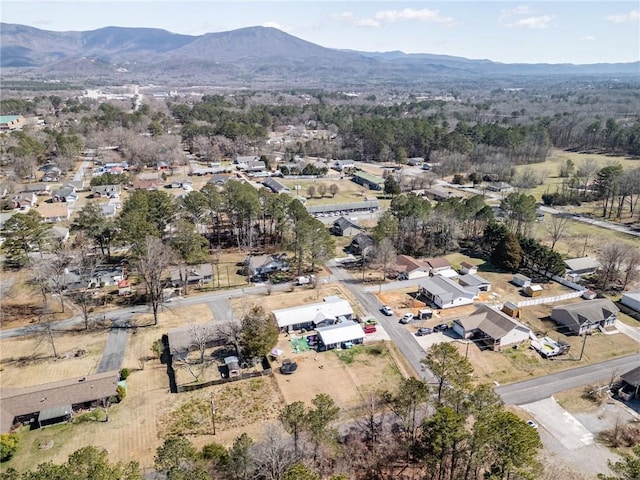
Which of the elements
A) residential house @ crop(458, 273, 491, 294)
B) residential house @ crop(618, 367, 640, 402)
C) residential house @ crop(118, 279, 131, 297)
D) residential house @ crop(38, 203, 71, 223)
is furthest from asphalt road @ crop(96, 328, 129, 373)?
residential house @ crop(38, 203, 71, 223)

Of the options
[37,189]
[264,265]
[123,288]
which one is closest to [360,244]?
[264,265]

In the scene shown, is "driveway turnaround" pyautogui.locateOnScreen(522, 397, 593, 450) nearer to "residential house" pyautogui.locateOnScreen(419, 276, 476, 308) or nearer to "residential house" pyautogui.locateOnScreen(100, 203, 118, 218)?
"residential house" pyautogui.locateOnScreen(419, 276, 476, 308)

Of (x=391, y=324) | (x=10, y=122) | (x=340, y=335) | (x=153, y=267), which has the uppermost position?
(x=10, y=122)

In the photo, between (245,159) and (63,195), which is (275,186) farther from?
(63,195)

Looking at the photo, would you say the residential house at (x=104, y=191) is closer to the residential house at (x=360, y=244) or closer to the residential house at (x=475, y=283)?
the residential house at (x=360, y=244)

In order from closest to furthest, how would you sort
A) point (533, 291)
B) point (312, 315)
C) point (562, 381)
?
point (562, 381) < point (312, 315) < point (533, 291)

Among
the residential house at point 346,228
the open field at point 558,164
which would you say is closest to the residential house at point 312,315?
the residential house at point 346,228
